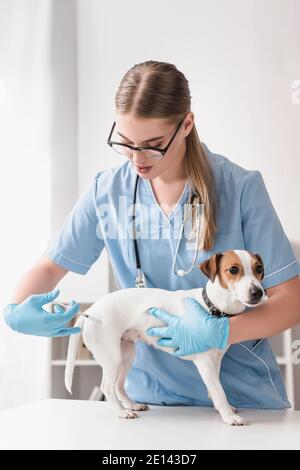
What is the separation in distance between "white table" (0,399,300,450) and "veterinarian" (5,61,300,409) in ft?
0.31

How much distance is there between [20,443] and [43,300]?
297 millimetres

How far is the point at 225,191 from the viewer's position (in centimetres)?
123

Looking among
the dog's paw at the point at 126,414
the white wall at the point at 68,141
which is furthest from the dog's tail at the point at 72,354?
the white wall at the point at 68,141

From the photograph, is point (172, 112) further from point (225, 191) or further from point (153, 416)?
point (153, 416)

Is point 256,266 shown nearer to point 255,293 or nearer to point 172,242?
point 255,293

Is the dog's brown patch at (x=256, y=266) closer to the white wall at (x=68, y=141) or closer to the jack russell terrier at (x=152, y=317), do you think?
the jack russell terrier at (x=152, y=317)

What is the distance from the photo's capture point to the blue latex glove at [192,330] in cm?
103

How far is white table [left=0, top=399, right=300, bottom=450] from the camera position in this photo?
35.1 inches

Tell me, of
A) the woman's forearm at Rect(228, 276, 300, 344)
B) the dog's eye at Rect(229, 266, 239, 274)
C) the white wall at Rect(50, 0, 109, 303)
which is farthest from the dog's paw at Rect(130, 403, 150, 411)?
the white wall at Rect(50, 0, 109, 303)

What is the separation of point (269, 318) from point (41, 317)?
429mm

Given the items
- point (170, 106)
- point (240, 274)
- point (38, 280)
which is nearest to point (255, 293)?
point (240, 274)

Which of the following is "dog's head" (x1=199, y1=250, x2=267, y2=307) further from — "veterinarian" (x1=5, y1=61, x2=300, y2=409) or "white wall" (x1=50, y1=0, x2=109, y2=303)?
"white wall" (x1=50, y1=0, x2=109, y2=303)

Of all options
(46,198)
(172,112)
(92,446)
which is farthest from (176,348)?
(46,198)

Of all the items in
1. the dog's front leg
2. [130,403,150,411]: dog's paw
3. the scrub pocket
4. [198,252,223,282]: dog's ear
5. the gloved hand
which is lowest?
[130,403,150,411]: dog's paw
